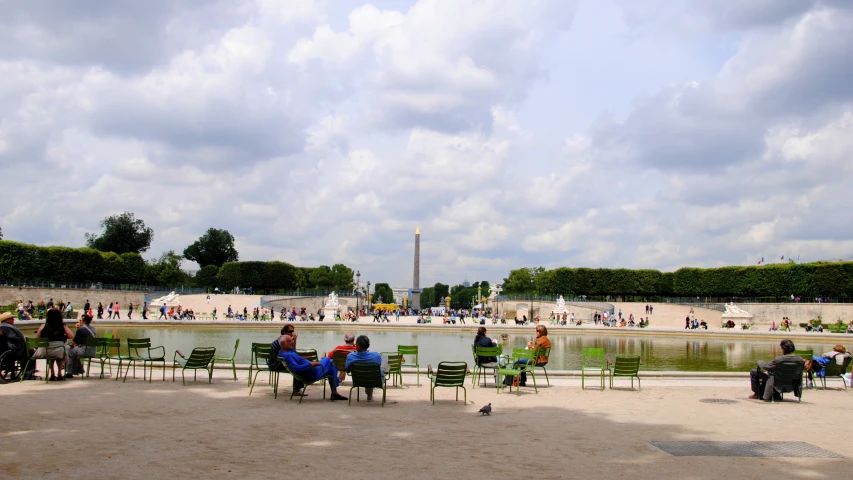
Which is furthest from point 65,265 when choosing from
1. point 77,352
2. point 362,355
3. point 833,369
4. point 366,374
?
point 833,369

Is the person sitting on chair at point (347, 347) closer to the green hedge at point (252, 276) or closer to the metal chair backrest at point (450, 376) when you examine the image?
the metal chair backrest at point (450, 376)

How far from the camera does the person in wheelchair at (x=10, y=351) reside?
9.28 m

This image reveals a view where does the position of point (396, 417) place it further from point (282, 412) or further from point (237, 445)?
point (237, 445)

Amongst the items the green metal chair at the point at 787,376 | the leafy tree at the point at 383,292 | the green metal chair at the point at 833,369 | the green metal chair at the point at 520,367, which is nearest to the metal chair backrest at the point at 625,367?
the green metal chair at the point at 520,367

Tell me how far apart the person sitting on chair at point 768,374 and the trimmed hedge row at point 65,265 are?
54.1 meters

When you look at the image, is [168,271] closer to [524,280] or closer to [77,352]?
[524,280]

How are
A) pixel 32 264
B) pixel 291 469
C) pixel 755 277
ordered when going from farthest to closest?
pixel 755 277, pixel 32 264, pixel 291 469

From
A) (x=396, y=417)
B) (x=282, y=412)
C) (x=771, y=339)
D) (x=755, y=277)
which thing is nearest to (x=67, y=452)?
(x=282, y=412)

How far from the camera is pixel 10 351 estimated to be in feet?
30.6

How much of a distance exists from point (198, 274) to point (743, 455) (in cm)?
7436

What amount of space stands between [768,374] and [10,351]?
11.2 m

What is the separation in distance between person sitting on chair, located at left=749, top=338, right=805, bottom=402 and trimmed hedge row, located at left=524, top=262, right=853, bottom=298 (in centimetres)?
5039

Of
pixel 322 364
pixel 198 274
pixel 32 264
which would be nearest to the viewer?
pixel 322 364

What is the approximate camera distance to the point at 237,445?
568cm
